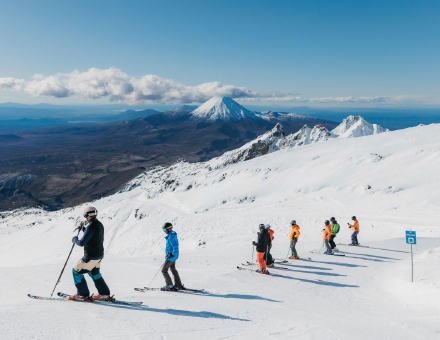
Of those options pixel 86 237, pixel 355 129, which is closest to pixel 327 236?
pixel 86 237

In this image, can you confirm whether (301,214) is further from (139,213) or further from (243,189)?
(139,213)

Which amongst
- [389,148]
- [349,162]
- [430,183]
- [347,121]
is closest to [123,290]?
[430,183]

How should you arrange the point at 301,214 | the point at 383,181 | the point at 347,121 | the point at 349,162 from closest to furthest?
1. the point at 301,214
2. the point at 383,181
3. the point at 349,162
4. the point at 347,121

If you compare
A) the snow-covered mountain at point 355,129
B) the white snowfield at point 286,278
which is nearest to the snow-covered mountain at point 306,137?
the snow-covered mountain at point 355,129

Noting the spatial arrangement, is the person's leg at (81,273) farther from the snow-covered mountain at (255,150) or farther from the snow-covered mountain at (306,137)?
the snow-covered mountain at (306,137)

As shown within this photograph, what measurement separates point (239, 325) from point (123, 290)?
17.1ft

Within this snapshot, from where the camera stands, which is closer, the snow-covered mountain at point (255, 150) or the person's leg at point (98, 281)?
the person's leg at point (98, 281)

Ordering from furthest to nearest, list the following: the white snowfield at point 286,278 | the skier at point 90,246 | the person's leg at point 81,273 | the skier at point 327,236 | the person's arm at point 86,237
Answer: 1. the skier at point 327,236
2. the person's leg at point 81,273
3. the skier at point 90,246
4. the person's arm at point 86,237
5. the white snowfield at point 286,278

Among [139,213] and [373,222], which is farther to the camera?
[139,213]

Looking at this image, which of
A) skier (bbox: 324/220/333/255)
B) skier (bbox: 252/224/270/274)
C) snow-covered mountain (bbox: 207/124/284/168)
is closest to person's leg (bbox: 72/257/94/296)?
skier (bbox: 252/224/270/274)

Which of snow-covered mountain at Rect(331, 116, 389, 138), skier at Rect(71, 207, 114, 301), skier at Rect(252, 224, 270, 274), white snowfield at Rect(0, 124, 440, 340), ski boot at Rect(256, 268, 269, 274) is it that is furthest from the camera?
snow-covered mountain at Rect(331, 116, 389, 138)

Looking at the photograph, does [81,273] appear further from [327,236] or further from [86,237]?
[327,236]

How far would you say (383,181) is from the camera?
42.3m

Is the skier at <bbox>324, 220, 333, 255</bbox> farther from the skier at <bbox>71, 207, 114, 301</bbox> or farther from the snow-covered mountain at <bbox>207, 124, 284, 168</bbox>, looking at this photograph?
the snow-covered mountain at <bbox>207, 124, 284, 168</bbox>
